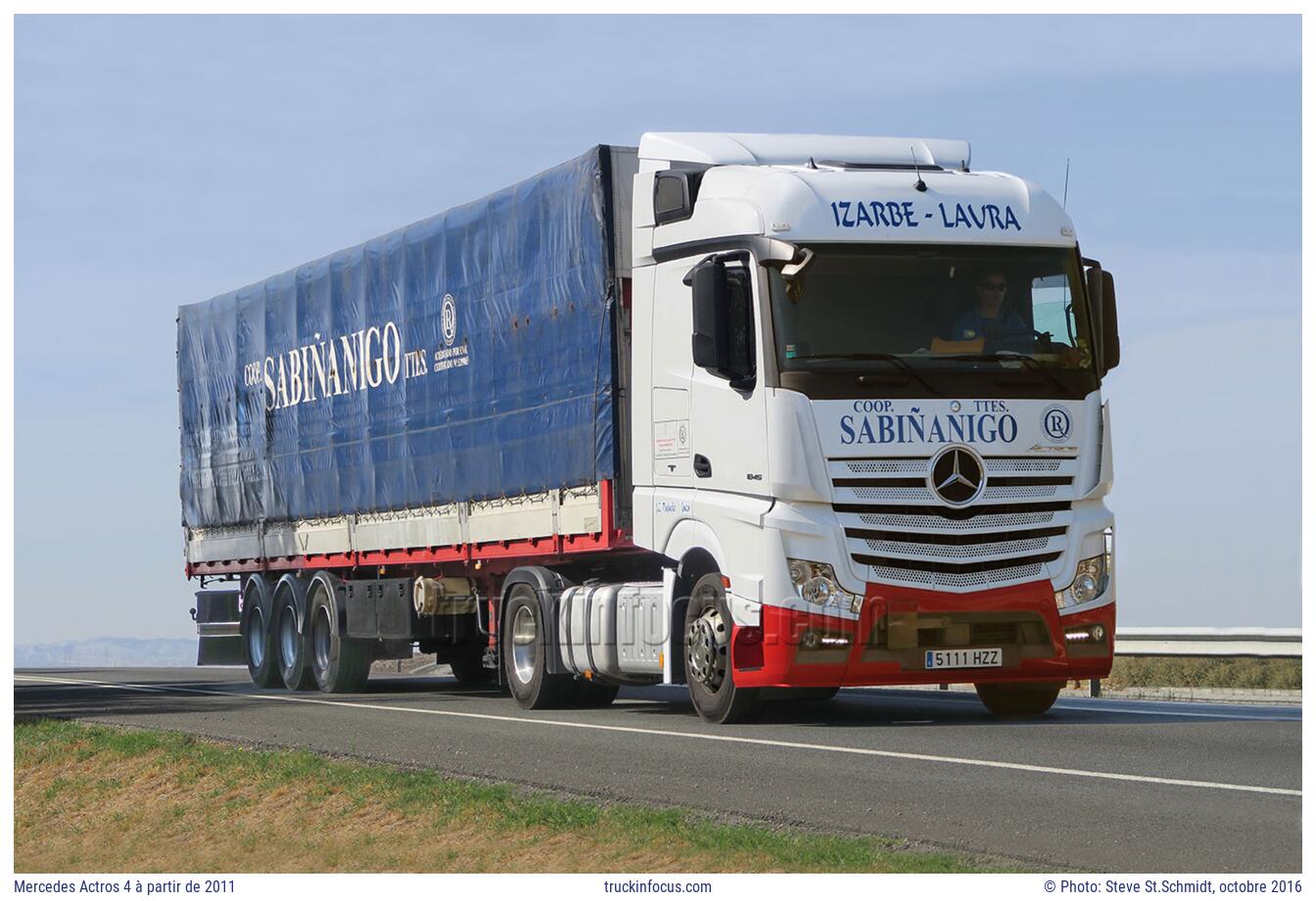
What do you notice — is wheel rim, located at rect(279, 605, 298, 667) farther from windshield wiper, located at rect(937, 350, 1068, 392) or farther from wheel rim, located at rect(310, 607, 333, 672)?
windshield wiper, located at rect(937, 350, 1068, 392)

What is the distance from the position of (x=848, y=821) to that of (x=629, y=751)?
390 centimetres

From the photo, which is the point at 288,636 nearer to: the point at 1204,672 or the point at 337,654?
the point at 337,654

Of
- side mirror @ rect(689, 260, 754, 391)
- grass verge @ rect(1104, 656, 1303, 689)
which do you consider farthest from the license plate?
grass verge @ rect(1104, 656, 1303, 689)

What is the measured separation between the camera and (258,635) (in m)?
26.3

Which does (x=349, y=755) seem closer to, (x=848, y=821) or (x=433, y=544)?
(x=848, y=821)

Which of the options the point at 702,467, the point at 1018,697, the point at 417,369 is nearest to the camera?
the point at 702,467

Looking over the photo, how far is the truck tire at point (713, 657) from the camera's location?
15984 mm

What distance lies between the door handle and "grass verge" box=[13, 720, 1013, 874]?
347 centimetres

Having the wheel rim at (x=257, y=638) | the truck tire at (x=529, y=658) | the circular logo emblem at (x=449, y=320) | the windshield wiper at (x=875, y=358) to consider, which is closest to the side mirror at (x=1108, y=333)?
the windshield wiper at (x=875, y=358)

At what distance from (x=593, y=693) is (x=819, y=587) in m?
4.76

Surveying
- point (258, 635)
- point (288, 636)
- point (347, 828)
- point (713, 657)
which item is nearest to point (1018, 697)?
point (713, 657)

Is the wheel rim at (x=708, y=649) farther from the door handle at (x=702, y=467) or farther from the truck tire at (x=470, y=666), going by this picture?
the truck tire at (x=470, y=666)
